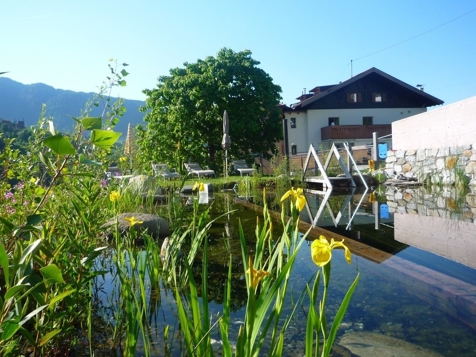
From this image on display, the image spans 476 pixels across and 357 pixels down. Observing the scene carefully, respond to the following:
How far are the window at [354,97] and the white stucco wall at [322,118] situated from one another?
59 cm

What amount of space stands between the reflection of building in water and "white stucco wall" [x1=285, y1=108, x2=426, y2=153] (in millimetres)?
20106

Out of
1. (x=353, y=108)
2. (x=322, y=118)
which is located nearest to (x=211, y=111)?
(x=322, y=118)

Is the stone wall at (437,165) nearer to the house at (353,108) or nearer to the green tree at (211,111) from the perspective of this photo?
the green tree at (211,111)

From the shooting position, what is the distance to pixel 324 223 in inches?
190

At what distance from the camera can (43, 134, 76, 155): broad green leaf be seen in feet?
2.60

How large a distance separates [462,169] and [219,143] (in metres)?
10.8

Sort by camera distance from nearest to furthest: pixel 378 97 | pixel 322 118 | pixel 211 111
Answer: pixel 211 111, pixel 322 118, pixel 378 97

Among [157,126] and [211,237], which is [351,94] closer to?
Result: [157,126]

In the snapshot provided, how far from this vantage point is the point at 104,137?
88 centimetres

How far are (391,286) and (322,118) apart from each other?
25017 millimetres

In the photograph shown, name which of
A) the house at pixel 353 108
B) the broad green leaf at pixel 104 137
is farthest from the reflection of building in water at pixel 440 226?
the house at pixel 353 108

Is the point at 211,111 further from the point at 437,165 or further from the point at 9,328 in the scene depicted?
the point at 9,328

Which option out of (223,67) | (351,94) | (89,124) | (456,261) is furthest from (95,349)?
(351,94)

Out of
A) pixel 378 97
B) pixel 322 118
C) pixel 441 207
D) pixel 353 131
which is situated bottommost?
pixel 441 207
